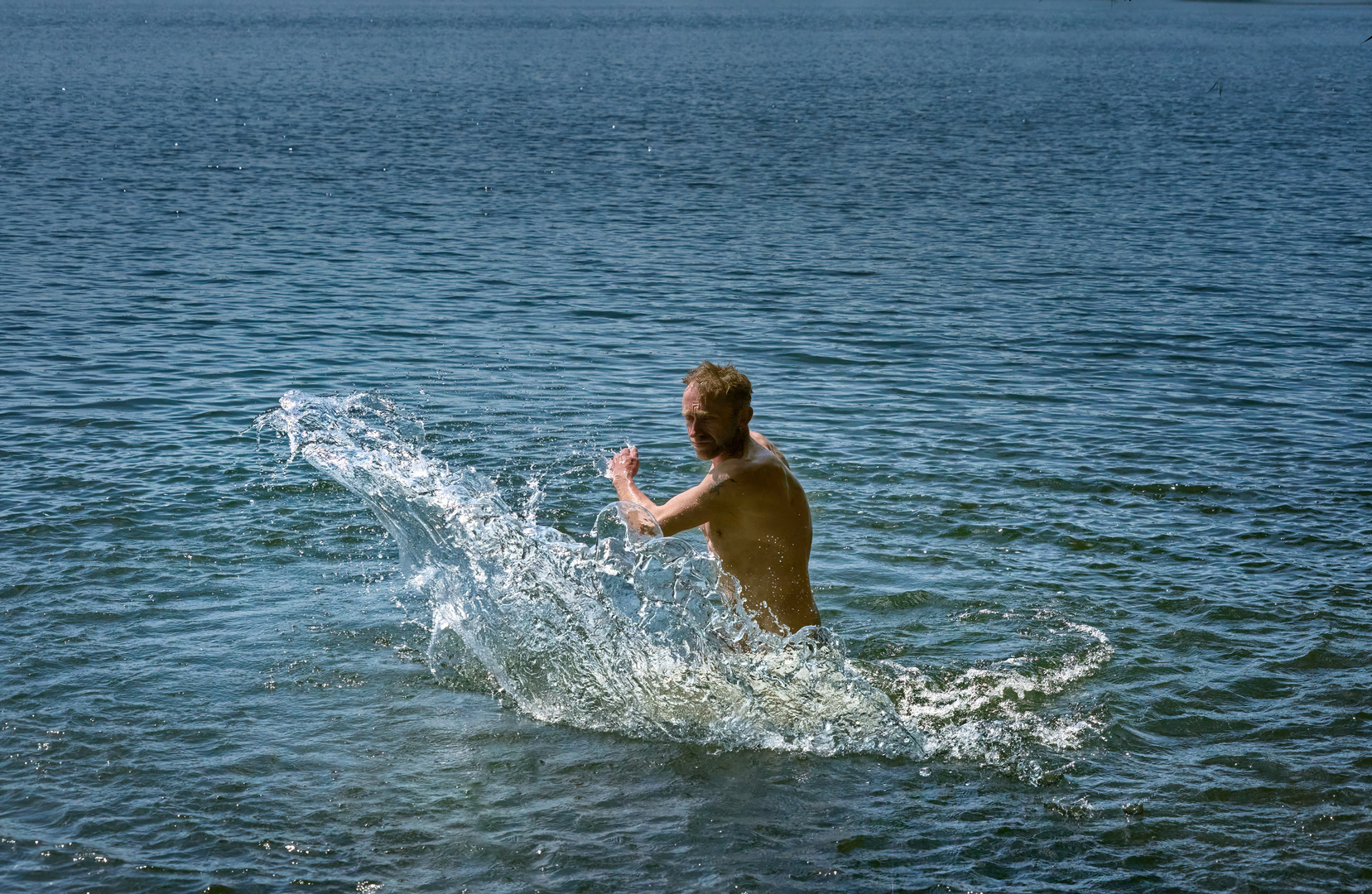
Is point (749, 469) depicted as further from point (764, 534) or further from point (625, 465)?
point (625, 465)

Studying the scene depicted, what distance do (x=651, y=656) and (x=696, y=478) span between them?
13.4 feet

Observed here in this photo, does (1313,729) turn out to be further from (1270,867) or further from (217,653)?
(217,653)

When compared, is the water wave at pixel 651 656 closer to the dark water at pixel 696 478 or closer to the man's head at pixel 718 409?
the dark water at pixel 696 478

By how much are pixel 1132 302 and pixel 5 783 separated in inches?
672

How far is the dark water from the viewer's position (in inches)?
265

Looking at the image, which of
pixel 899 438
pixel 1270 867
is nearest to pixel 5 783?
pixel 1270 867

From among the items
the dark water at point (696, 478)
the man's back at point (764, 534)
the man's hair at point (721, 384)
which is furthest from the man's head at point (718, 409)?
the dark water at point (696, 478)

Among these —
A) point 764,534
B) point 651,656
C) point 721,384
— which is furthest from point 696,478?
point 721,384

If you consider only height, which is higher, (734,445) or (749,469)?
(734,445)

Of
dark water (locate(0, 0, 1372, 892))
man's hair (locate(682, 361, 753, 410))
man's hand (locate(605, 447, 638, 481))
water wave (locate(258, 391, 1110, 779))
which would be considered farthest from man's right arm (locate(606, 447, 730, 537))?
dark water (locate(0, 0, 1372, 892))

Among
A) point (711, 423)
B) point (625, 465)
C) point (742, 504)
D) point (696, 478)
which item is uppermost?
point (711, 423)

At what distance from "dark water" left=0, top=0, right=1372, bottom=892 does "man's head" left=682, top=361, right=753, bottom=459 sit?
1.76 meters

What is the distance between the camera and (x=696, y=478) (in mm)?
12172

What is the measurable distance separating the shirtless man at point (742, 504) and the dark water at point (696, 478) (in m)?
0.95
